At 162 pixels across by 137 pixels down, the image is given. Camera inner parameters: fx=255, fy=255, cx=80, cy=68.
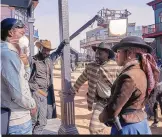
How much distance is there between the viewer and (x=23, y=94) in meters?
2.17

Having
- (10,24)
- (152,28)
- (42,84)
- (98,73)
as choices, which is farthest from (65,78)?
(152,28)

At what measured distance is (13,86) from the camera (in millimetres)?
2102

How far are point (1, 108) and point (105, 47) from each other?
205 cm

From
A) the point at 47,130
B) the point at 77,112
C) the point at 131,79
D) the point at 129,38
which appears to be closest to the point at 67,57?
the point at 47,130

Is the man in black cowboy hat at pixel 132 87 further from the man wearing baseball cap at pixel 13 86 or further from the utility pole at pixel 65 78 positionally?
the utility pole at pixel 65 78

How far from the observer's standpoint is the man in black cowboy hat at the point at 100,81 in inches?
142

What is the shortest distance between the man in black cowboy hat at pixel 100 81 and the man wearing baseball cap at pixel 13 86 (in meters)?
1.42

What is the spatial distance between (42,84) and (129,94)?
2193 millimetres

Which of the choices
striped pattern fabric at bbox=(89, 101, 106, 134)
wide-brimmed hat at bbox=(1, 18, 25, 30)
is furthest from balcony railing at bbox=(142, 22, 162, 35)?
wide-brimmed hat at bbox=(1, 18, 25, 30)

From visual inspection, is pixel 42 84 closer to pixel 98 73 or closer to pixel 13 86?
pixel 98 73

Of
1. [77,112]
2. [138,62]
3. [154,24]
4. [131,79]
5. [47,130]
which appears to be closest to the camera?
[131,79]

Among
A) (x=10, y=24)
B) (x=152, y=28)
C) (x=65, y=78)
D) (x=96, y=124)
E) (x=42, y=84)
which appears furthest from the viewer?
(x=152, y=28)

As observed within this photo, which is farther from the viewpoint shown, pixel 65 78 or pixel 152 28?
pixel 152 28

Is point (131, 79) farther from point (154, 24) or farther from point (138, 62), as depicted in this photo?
point (154, 24)
